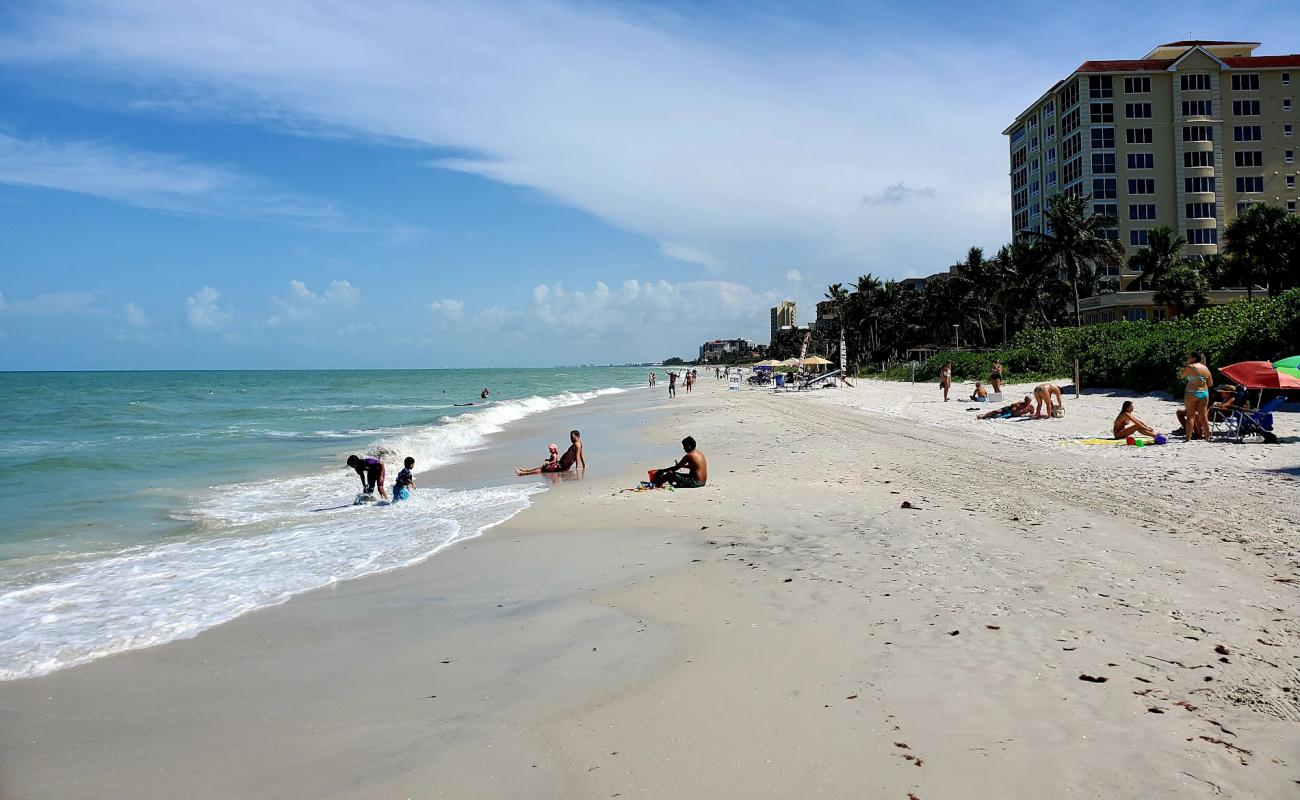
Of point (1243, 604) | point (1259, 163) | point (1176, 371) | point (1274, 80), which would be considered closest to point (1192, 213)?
point (1259, 163)

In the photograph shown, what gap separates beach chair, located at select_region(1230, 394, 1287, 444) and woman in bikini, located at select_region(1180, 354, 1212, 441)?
17.9 inches

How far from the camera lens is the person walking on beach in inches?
481

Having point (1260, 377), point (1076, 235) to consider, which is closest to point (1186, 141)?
point (1076, 235)

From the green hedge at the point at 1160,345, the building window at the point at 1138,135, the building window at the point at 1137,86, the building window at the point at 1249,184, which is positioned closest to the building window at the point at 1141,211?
the building window at the point at 1138,135

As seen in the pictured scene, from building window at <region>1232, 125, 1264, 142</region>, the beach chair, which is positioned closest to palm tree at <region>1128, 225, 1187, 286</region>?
building window at <region>1232, 125, 1264, 142</region>

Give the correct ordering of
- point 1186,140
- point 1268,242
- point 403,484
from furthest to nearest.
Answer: point 1186,140, point 1268,242, point 403,484

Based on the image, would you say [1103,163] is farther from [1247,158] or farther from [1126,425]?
[1126,425]

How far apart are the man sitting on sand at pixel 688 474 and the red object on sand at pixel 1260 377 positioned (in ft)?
33.9

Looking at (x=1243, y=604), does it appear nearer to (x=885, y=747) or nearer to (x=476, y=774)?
Answer: (x=885, y=747)

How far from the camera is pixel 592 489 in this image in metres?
13.3

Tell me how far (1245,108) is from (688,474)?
74.3 m

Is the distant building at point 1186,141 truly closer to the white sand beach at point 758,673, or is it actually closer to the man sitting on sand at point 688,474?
the man sitting on sand at point 688,474

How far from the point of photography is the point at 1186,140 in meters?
62.6

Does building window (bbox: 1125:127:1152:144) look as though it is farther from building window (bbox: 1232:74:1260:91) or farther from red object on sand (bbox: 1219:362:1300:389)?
red object on sand (bbox: 1219:362:1300:389)
